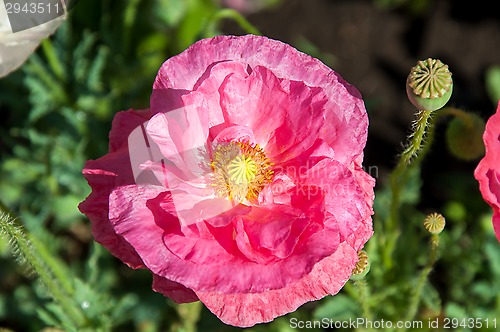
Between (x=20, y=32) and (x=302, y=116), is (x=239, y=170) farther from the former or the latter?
(x=20, y=32)

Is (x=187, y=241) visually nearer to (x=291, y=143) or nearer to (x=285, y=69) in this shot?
(x=291, y=143)

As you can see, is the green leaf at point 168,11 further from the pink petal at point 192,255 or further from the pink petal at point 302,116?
the pink petal at point 192,255

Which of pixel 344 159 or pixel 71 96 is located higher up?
pixel 344 159

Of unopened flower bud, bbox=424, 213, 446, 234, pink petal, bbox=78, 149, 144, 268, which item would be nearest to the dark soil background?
unopened flower bud, bbox=424, 213, 446, 234

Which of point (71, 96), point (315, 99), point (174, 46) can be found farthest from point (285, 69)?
point (174, 46)

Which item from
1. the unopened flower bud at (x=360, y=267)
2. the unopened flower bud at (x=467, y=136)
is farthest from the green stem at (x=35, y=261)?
the unopened flower bud at (x=467, y=136)
